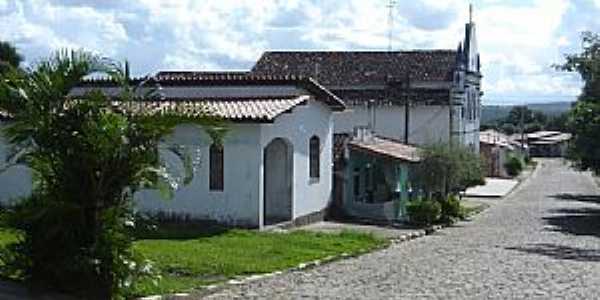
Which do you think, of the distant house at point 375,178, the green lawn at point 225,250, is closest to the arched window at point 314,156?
the distant house at point 375,178

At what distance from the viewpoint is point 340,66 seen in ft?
203

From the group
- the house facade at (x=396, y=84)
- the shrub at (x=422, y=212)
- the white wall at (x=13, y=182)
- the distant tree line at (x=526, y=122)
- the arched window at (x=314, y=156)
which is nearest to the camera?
the white wall at (x=13, y=182)

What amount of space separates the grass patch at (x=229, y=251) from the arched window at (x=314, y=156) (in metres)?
4.80

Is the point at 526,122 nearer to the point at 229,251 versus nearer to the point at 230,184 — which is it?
the point at 230,184

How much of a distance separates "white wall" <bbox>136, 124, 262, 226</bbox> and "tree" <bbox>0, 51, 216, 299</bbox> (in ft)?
43.9

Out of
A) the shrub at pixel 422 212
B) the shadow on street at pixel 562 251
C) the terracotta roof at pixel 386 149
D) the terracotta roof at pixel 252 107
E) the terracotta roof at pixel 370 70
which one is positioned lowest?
the shadow on street at pixel 562 251

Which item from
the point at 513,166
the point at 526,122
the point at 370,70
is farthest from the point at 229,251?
the point at 526,122

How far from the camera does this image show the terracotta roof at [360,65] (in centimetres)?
5994

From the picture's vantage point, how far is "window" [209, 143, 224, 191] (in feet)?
90.7

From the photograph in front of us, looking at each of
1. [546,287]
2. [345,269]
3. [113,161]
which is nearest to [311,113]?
[345,269]

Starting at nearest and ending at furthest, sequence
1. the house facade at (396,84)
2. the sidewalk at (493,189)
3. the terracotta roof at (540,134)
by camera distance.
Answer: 1. the house facade at (396,84)
2. the sidewalk at (493,189)
3. the terracotta roof at (540,134)

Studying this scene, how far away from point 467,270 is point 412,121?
38.3 metres

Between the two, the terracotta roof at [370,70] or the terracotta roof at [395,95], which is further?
the terracotta roof at [370,70]

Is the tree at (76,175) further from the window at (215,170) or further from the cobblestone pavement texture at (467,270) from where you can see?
the window at (215,170)
